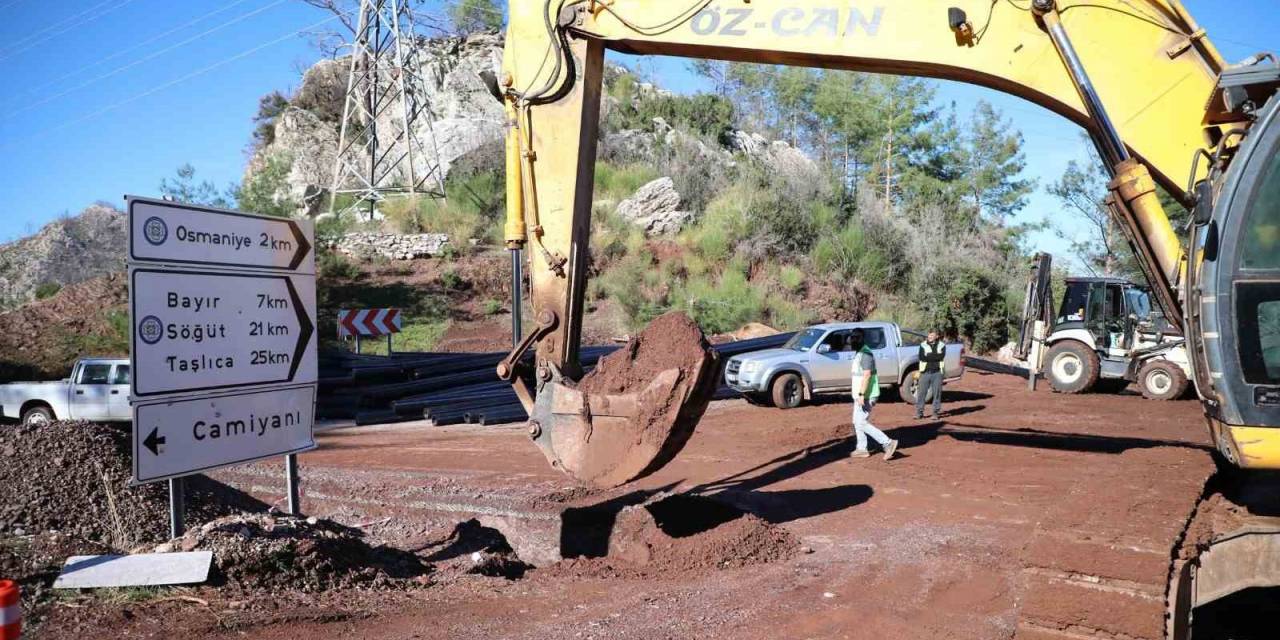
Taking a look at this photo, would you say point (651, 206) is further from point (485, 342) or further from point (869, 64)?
point (869, 64)

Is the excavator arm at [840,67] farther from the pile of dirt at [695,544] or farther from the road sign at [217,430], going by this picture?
the road sign at [217,430]

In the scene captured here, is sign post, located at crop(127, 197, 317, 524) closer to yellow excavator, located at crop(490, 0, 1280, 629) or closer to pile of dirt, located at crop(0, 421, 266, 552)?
pile of dirt, located at crop(0, 421, 266, 552)

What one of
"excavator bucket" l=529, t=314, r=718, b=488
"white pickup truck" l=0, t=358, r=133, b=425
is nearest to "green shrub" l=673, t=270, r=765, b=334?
"white pickup truck" l=0, t=358, r=133, b=425

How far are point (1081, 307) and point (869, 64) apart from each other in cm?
1889

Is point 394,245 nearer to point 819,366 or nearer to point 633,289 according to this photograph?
point 633,289

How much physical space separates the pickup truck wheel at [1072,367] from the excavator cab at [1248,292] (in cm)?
1905

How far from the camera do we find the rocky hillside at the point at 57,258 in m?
31.3

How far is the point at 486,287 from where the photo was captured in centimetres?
Result: 3253

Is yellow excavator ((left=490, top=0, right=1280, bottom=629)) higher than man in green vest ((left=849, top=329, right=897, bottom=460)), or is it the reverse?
yellow excavator ((left=490, top=0, right=1280, bottom=629))

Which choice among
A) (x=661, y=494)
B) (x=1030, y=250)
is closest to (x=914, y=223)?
(x=1030, y=250)

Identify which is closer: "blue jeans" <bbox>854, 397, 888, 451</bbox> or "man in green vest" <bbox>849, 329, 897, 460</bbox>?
"man in green vest" <bbox>849, 329, 897, 460</bbox>

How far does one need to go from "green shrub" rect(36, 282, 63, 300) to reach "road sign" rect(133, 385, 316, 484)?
28459 millimetres

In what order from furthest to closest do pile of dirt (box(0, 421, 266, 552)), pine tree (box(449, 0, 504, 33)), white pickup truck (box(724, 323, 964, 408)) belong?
pine tree (box(449, 0, 504, 33)) → white pickup truck (box(724, 323, 964, 408)) → pile of dirt (box(0, 421, 266, 552))

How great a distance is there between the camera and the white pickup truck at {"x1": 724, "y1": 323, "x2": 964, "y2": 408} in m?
20.0
